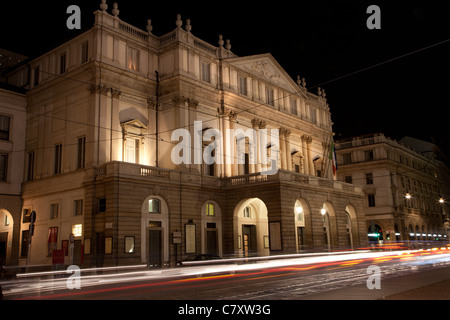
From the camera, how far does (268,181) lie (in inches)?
1415

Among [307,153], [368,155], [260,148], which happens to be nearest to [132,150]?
[260,148]

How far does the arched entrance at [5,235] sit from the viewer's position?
36719mm

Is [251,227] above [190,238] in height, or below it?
above

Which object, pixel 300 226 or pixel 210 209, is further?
pixel 300 226

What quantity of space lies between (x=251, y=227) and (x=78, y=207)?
15.3 metres

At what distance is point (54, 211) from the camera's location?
3516cm

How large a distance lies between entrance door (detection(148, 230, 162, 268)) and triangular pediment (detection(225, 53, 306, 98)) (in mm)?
17862

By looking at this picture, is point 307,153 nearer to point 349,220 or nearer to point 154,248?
point 349,220

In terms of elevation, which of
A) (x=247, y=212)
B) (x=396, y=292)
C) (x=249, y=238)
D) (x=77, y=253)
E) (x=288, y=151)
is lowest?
(x=396, y=292)

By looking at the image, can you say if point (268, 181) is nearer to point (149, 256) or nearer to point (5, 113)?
point (149, 256)

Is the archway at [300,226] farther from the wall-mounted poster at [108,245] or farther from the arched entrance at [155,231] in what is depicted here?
the wall-mounted poster at [108,245]

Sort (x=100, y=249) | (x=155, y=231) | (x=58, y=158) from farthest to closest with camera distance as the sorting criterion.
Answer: (x=58, y=158) → (x=155, y=231) → (x=100, y=249)
